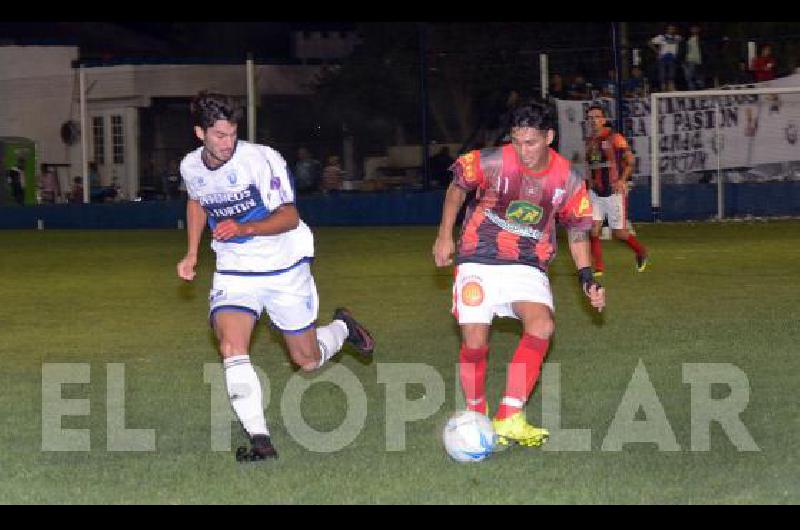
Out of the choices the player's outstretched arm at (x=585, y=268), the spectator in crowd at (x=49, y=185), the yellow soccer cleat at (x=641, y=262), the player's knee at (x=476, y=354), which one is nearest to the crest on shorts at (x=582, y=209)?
the player's outstretched arm at (x=585, y=268)

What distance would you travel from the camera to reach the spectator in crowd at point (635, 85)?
29.2 m

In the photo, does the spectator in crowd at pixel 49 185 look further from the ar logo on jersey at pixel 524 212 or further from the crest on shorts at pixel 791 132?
the ar logo on jersey at pixel 524 212

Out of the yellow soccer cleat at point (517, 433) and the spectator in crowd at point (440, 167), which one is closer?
the yellow soccer cleat at point (517, 433)

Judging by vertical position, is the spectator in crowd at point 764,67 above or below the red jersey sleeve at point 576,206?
above

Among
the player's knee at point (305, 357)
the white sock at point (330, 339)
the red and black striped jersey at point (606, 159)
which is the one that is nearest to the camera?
the player's knee at point (305, 357)

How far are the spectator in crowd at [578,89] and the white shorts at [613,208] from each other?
1025cm

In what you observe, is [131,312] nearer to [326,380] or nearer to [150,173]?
[326,380]

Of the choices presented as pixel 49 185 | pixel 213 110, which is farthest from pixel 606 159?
pixel 49 185

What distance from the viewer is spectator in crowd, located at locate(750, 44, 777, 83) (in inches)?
1159

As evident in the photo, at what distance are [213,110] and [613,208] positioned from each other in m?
11.4

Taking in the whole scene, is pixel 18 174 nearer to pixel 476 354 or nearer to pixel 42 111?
pixel 42 111

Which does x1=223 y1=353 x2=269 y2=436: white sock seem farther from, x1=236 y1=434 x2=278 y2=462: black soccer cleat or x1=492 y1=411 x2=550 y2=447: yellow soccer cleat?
x1=492 y1=411 x2=550 y2=447: yellow soccer cleat

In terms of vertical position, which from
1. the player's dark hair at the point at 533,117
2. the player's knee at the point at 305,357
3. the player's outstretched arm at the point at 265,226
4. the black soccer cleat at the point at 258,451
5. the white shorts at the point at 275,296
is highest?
the player's dark hair at the point at 533,117

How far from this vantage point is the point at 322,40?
235ft
